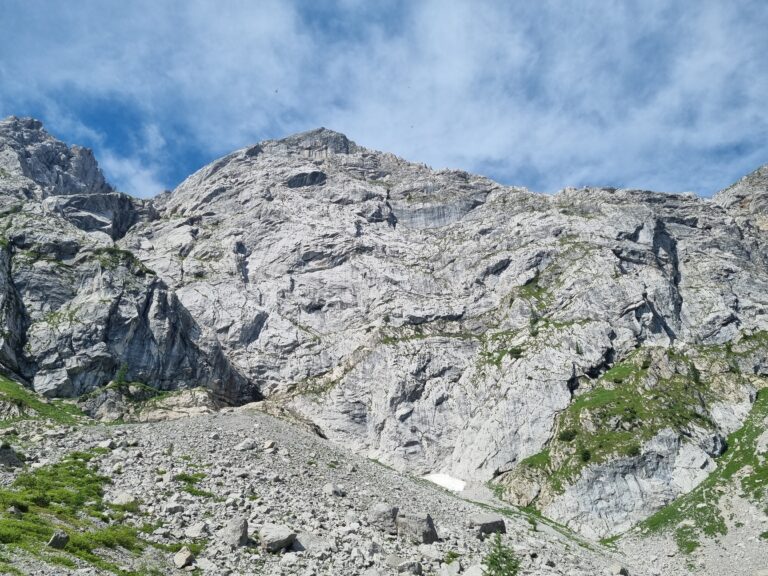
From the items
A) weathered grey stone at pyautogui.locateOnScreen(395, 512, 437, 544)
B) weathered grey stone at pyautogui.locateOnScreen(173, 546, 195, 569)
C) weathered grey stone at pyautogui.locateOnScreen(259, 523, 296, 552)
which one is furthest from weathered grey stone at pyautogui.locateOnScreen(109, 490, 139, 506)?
weathered grey stone at pyautogui.locateOnScreen(395, 512, 437, 544)

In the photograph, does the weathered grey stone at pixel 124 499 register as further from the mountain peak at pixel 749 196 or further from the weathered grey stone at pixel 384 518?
the mountain peak at pixel 749 196

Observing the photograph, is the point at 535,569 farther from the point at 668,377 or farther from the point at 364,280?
the point at 364,280

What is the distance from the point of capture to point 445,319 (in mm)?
146750

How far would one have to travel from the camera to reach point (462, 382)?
12550 centimetres

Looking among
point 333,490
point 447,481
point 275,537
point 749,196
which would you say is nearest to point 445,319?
point 447,481

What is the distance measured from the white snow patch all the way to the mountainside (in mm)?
2457

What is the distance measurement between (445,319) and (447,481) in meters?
50.8

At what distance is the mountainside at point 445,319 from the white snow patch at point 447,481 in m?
2.46

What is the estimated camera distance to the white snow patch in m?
101

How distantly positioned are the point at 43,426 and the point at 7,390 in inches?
1160

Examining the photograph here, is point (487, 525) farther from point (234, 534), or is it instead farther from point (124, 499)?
point (124, 499)

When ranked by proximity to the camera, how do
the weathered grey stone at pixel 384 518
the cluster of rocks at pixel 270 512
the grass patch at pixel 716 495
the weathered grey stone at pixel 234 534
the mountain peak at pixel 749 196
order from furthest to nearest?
the mountain peak at pixel 749 196 < the grass patch at pixel 716 495 < the weathered grey stone at pixel 384 518 < the weathered grey stone at pixel 234 534 < the cluster of rocks at pixel 270 512

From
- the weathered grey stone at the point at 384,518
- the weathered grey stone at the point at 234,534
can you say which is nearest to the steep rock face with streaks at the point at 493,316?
the weathered grey stone at the point at 384,518

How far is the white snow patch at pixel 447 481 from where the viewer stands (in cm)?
10131
